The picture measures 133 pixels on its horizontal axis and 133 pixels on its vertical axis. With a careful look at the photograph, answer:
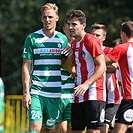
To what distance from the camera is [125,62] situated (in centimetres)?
1084

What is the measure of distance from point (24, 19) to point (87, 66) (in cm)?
1884

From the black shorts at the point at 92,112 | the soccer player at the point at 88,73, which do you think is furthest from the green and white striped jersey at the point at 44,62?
the black shorts at the point at 92,112

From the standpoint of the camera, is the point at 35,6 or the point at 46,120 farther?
the point at 35,6

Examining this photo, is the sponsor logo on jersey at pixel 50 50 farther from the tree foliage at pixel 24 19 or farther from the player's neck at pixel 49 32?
the tree foliage at pixel 24 19

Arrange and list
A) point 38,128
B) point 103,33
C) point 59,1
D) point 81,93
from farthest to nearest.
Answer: point 59,1 < point 103,33 < point 38,128 < point 81,93

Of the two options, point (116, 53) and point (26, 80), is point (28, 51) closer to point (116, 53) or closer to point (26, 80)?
point (26, 80)

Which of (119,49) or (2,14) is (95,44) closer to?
(119,49)

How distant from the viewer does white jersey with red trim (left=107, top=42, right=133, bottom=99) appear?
10703 millimetres

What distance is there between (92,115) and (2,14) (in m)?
18.8

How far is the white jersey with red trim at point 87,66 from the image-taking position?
33.9 ft

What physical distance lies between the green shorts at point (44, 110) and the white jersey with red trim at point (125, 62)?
3.62 ft

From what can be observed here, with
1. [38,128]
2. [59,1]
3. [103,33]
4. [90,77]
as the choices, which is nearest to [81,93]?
[90,77]

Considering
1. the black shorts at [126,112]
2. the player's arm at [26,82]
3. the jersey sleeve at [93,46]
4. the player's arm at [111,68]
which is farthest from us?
the player's arm at [111,68]

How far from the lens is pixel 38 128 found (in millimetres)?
10609
